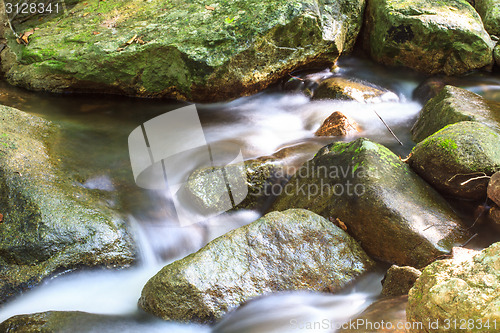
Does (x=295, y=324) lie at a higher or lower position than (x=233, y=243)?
lower

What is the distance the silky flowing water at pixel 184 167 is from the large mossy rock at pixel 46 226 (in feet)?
0.44

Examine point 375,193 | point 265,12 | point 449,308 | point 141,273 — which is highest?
point 265,12

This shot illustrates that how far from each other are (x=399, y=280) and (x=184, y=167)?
9.69 ft

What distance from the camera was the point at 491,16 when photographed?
8.05 metres

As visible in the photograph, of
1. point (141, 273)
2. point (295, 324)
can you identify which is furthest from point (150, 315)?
point (295, 324)

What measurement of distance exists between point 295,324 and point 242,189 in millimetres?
1874

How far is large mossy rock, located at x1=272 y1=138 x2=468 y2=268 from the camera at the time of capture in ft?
11.8

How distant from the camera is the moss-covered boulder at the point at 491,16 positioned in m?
7.99

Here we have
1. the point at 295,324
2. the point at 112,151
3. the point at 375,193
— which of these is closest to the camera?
the point at 295,324

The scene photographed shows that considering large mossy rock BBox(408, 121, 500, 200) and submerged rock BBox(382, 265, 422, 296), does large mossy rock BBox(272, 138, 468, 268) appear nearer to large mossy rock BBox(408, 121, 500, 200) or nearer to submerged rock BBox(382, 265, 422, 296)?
large mossy rock BBox(408, 121, 500, 200)

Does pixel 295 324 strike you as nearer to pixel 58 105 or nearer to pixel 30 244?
pixel 30 244

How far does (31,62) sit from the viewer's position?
682cm

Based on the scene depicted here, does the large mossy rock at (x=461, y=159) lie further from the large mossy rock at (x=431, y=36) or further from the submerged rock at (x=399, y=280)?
the large mossy rock at (x=431, y=36)

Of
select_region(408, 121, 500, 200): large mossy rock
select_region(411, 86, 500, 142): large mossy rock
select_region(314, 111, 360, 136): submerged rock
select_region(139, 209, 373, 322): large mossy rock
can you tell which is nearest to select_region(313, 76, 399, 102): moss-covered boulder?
select_region(314, 111, 360, 136): submerged rock
